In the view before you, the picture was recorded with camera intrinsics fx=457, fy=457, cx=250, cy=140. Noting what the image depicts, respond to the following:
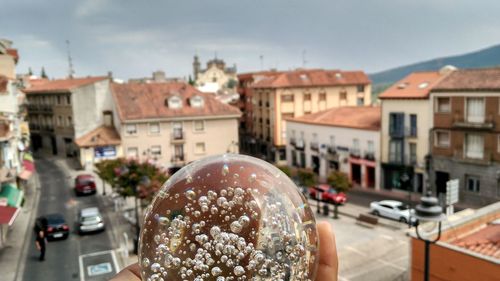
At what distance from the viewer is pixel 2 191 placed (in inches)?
1036

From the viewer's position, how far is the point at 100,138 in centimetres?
4359

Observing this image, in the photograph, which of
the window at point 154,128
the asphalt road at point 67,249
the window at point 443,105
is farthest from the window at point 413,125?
the asphalt road at point 67,249

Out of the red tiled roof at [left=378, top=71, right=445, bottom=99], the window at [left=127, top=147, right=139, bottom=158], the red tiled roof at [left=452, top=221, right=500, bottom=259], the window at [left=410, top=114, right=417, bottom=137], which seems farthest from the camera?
the window at [left=127, top=147, right=139, bottom=158]

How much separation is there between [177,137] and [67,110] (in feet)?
47.6

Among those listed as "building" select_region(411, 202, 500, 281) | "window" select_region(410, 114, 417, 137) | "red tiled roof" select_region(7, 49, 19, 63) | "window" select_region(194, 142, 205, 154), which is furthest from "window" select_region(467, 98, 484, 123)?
"red tiled roof" select_region(7, 49, 19, 63)

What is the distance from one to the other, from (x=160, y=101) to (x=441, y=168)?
84.8 ft

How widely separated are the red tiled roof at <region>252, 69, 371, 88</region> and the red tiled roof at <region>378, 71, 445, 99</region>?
15447mm

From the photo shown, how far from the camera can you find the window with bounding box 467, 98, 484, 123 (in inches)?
1179

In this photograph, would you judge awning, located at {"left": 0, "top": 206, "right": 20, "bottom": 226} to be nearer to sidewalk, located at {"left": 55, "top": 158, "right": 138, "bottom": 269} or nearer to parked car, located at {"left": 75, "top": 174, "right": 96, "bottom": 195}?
sidewalk, located at {"left": 55, "top": 158, "right": 138, "bottom": 269}

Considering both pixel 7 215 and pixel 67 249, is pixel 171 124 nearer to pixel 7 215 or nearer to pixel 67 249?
pixel 67 249

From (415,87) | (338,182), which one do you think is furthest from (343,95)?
(338,182)

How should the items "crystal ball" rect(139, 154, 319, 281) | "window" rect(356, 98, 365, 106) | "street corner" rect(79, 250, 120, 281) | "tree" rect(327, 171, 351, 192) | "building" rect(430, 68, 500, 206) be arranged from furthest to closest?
"window" rect(356, 98, 365, 106)
"building" rect(430, 68, 500, 206)
"tree" rect(327, 171, 351, 192)
"street corner" rect(79, 250, 120, 281)
"crystal ball" rect(139, 154, 319, 281)

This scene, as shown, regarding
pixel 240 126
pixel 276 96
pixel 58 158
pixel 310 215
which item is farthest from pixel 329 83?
pixel 310 215

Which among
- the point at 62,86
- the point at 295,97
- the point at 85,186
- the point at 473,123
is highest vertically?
the point at 62,86
